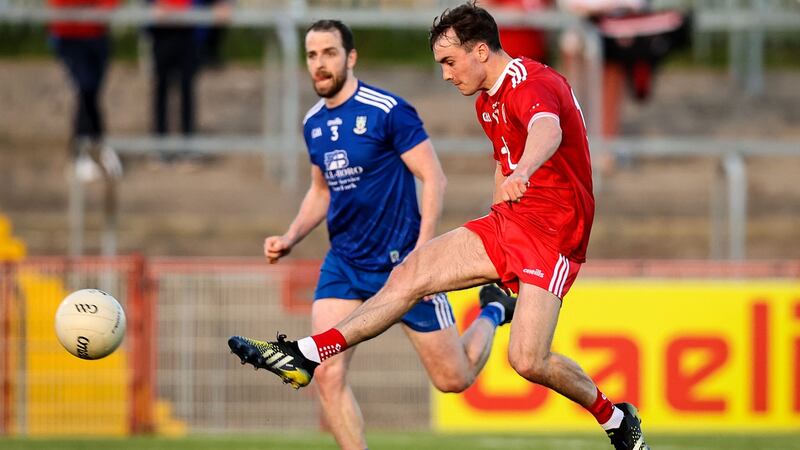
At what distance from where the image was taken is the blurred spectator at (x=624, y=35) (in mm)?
17609

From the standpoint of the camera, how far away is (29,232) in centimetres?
1736

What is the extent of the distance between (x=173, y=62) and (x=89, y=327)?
29.2ft

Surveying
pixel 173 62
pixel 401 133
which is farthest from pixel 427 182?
pixel 173 62

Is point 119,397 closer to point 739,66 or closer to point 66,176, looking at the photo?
point 66,176

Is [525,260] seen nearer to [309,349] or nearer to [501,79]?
[501,79]

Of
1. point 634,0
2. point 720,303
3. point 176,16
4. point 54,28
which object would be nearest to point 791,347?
point 720,303

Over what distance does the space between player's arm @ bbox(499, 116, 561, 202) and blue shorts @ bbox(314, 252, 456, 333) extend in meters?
1.68

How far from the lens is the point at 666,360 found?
47.9 ft

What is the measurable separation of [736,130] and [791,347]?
6.21 metres

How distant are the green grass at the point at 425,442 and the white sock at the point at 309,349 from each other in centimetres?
467

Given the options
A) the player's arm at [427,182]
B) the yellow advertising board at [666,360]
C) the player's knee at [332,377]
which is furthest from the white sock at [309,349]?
the yellow advertising board at [666,360]

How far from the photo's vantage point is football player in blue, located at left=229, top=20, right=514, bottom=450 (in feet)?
30.7

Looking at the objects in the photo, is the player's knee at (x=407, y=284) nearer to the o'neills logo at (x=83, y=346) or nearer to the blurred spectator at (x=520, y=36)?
the o'neills logo at (x=83, y=346)

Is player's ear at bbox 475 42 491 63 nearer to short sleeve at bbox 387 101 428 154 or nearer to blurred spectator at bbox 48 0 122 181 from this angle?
short sleeve at bbox 387 101 428 154
